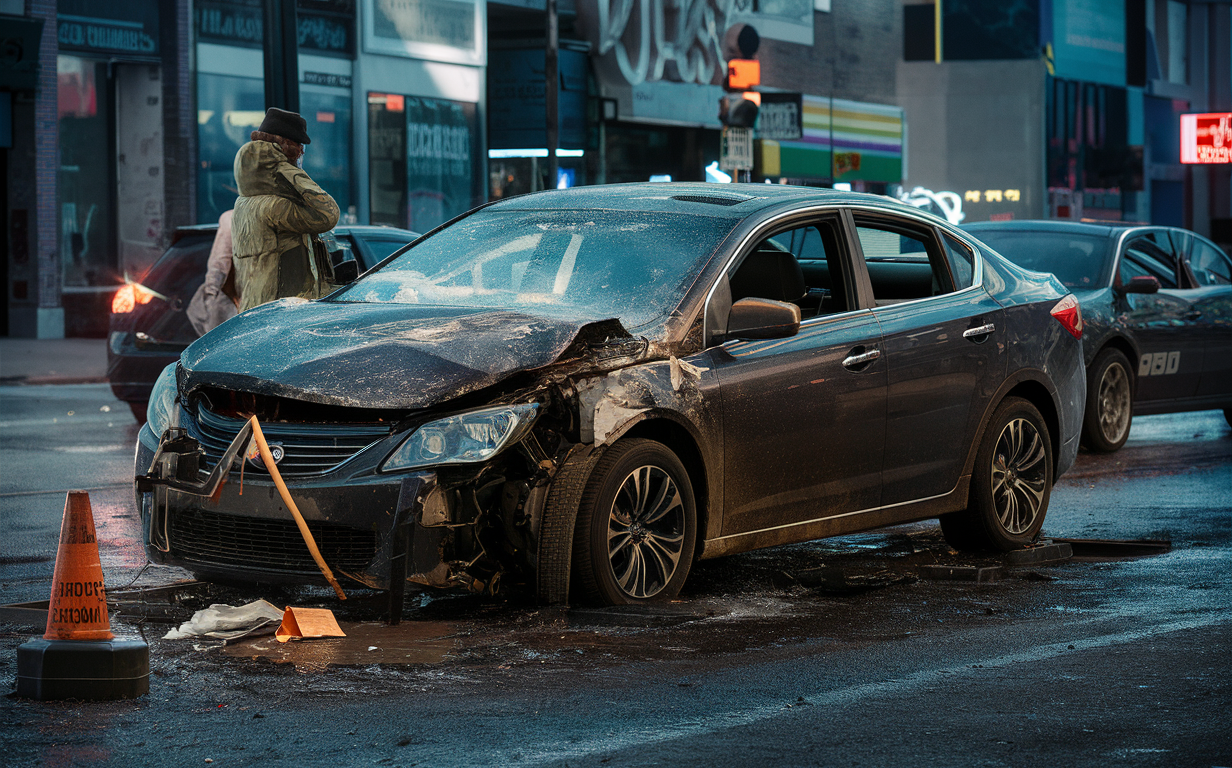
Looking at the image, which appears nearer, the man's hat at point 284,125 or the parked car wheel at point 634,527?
the parked car wheel at point 634,527

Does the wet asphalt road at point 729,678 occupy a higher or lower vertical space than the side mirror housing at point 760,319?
lower

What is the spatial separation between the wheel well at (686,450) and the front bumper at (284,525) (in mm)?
990

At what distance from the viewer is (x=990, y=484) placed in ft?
26.6

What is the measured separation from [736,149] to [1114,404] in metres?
8.50

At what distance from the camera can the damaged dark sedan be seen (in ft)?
20.1

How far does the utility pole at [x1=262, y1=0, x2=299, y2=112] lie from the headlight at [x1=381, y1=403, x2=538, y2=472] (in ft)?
33.4

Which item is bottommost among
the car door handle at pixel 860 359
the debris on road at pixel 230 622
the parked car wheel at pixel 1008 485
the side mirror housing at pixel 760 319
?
the debris on road at pixel 230 622

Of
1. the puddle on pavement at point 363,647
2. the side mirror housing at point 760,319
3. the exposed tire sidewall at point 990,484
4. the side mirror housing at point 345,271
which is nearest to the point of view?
the puddle on pavement at point 363,647

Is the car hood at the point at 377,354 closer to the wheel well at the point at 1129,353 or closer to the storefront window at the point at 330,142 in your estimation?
the wheel well at the point at 1129,353

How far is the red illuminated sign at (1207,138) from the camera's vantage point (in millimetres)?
43406

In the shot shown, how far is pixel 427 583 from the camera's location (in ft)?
19.9

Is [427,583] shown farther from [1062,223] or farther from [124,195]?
[124,195]

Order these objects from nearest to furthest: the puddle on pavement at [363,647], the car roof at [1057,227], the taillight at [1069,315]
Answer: the puddle on pavement at [363,647] < the taillight at [1069,315] < the car roof at [1057,227]

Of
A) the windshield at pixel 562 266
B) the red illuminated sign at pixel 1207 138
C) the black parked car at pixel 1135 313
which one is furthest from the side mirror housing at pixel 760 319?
the red illuminated sign at pixel 1207 138
